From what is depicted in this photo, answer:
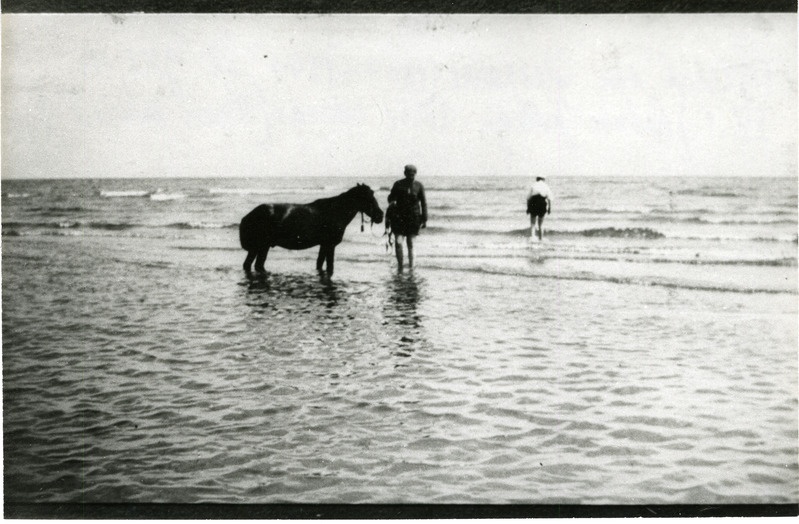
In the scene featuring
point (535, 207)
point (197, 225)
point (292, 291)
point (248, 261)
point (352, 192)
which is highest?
point (352, 192)

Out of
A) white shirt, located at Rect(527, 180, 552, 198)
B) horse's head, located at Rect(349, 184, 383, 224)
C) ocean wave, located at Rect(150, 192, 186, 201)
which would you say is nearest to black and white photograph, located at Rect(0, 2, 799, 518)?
white shirt, located at Rect(527, 180, 552, 198)

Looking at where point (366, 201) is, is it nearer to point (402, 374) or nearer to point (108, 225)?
point (402, 374)

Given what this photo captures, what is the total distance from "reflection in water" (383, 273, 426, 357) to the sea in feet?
0.09

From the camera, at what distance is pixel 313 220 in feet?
20.2

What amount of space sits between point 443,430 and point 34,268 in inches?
128

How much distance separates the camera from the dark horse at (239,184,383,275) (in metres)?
6.11

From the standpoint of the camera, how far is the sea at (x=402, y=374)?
136 inches

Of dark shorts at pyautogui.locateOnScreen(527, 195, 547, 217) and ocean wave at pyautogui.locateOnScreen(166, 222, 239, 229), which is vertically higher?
dark shorts at pyautogui.locateOnScreen(527, 195, 547, 217)

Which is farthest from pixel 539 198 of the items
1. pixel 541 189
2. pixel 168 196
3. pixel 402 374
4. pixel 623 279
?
pixel 168 196

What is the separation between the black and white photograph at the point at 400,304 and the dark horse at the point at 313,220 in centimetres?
62

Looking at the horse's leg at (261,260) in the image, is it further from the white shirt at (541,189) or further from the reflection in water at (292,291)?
the white shirt at (541,189)

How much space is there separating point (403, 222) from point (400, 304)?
939 mm

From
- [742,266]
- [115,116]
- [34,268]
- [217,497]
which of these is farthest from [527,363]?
[34,268]

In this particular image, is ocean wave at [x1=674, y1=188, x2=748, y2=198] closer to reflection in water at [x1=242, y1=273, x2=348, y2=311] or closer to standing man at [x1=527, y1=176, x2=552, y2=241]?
standing man at [x1=527, y1=176, x2=552, y2=241]
